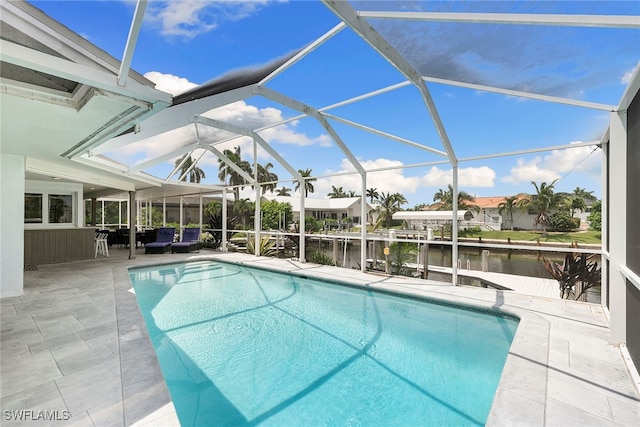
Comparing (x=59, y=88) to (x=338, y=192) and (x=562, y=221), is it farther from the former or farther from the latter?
(x=338, y=192)

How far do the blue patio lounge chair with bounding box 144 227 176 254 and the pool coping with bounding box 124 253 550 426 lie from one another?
3678 millimetres

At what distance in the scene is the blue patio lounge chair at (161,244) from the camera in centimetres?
1228

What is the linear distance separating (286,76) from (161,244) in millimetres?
9497

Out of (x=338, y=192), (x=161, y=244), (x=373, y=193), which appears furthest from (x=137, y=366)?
(x=373, y=193)

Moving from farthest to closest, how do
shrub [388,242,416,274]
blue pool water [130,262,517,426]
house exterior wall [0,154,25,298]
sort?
shrub [388,242,416,274], house exterior wall [0,154,25,298], blue pool water [130,262,517,426]

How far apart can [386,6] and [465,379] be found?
426 centimetres

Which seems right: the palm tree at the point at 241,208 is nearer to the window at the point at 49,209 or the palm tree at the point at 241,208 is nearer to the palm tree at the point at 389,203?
the window at the point at 49,209

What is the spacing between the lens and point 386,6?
336cm

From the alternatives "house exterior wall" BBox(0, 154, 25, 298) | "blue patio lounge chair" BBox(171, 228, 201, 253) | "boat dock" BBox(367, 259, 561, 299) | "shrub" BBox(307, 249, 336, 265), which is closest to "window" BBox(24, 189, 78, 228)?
"blue patio lounge chair" BBox(171, 228, 201, 253)

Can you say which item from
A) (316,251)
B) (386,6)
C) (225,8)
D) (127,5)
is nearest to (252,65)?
(225,8)

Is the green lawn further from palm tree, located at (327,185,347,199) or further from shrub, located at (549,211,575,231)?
palm tree, located at (327,185,347,199)

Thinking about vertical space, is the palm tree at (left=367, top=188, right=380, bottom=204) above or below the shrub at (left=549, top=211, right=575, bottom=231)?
above

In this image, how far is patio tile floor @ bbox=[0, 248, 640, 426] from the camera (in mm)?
2496

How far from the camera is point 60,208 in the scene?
1034 cm
